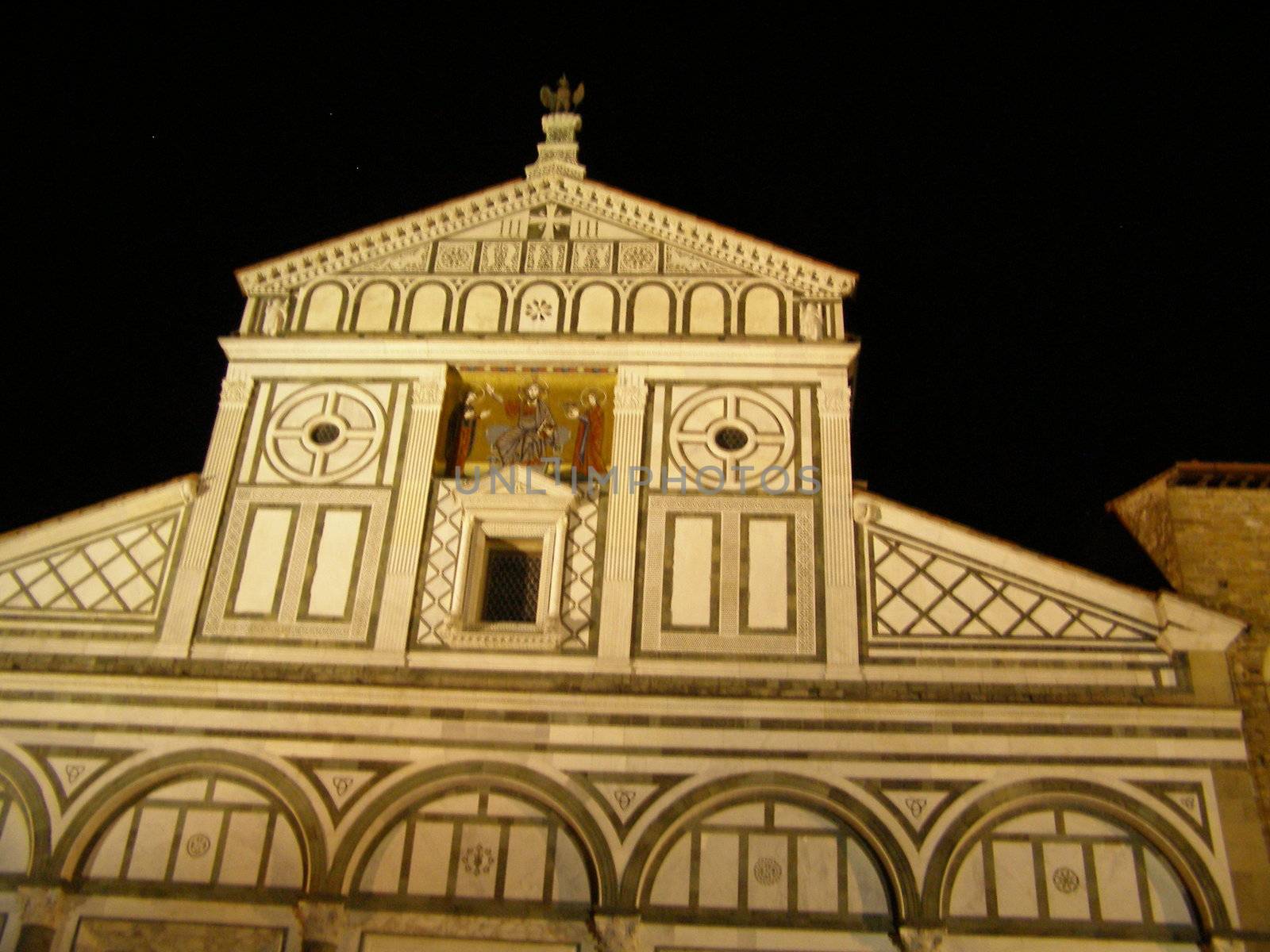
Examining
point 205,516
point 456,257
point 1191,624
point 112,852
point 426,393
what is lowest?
point 112,852

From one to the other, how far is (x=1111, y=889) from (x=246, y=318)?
1236 centimetres

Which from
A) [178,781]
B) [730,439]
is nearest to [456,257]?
[730,439]

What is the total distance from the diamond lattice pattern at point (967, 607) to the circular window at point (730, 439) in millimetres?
2159

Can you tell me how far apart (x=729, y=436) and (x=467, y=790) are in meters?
5.17

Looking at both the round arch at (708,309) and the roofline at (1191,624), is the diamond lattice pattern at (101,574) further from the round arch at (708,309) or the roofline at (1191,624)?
the roofline at (1191,624)

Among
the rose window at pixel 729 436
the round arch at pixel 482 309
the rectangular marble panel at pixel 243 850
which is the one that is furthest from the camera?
the round arch at pixel 482 309

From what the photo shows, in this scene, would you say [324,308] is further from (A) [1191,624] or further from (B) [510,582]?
(A) [1191,624]

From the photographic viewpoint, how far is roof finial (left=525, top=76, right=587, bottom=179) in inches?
642

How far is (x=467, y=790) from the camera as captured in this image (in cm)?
1227

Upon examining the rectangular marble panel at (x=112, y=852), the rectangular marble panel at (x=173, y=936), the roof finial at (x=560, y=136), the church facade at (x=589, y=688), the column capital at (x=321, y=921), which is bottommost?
the rectangular marble panel at (x=173, y=936)

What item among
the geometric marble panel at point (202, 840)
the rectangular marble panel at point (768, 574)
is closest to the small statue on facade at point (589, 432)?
the rectangular marble panel at point (768, 574)

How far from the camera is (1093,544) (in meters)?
16.9

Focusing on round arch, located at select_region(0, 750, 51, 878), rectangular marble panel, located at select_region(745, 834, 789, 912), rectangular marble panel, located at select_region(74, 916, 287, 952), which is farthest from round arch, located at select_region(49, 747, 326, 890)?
rectangular marble panel, located at select_region(745, 834, 789, 912)

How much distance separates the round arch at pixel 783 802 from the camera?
11531mm
